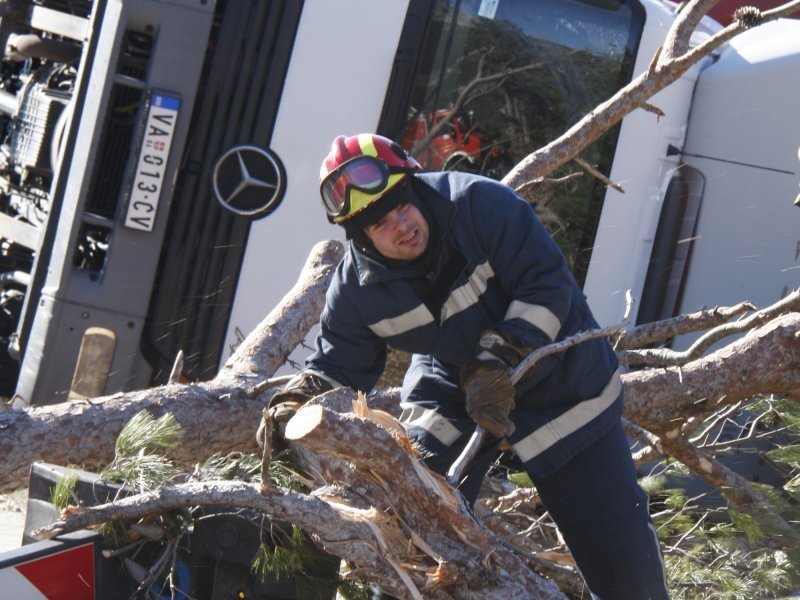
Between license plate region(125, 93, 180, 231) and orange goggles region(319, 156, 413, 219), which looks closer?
orange goggles region(319, 156, 413, 219)

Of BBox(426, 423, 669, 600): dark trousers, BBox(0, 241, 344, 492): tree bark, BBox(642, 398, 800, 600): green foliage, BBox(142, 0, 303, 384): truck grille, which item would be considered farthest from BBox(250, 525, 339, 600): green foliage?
BBox(142, 0, 303, 384): truck grille

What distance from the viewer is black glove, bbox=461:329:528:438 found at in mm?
2334

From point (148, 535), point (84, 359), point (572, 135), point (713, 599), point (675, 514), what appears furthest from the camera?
point (84, 359)

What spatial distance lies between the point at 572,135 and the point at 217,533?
92.9 inches

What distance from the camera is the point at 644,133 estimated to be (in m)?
4.93

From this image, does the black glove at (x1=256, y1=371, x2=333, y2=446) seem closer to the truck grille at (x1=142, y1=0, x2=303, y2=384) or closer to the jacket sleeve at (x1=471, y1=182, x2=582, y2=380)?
the jacket sleeve at (x1=471, y1=182, x2=582, y2=380)

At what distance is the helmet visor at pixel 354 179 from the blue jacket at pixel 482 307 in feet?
0.46

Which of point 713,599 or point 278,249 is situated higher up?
point 278,249

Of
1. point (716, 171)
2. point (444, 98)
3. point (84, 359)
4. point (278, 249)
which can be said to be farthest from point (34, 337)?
point (716, 171)

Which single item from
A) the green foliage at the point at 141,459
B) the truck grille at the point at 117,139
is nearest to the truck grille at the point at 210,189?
the truck grille at the point at 117,139

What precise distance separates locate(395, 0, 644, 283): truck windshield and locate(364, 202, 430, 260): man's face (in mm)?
2154

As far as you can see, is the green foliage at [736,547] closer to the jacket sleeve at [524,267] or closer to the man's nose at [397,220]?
the jacket sleeve at [524,267]

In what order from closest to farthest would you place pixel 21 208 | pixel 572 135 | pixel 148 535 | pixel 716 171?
1. pixel 148 535
2. pixel 572 135
3. pixel 716 171
4. pixel 21 208

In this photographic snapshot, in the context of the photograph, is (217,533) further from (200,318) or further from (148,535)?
(200,318)
